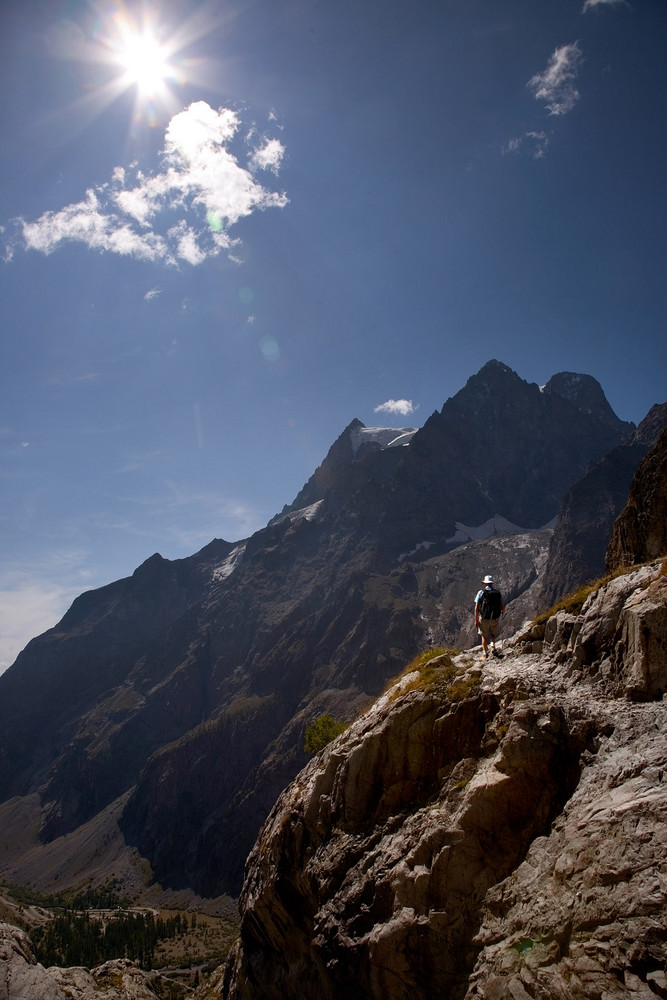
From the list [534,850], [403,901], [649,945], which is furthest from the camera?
[403,901]

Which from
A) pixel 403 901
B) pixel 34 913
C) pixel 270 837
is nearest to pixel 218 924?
pixel 34 913

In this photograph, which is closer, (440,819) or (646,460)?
(440,819)

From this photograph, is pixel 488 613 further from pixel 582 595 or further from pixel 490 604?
pixel 582 595

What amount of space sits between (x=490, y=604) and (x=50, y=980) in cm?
3148

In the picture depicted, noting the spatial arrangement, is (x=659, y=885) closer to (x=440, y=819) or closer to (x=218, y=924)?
(x=440, y=819)

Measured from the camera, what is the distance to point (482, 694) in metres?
15.3

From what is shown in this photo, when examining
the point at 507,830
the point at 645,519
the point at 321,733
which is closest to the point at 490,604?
the point at 507,830

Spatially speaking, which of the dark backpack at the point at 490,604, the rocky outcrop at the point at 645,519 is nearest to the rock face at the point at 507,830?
the dark backpack at the point at 490,604

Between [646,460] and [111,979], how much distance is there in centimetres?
5840

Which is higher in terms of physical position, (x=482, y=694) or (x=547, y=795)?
(x=482, y=694)

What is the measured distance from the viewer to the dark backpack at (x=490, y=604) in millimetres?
19695

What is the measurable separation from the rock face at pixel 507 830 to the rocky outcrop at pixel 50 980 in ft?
52.9

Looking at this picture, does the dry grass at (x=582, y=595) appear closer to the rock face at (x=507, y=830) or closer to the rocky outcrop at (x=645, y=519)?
the rock face at (x=507, y=830)

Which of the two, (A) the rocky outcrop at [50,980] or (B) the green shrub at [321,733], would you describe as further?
(B) the green shrub at [321,733]
